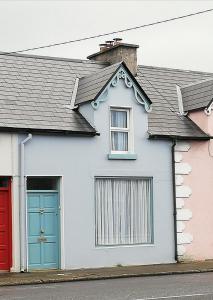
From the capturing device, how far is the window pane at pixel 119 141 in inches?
857

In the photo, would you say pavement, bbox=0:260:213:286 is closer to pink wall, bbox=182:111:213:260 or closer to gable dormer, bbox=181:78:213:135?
pink wall, bbox=182:111:213:260

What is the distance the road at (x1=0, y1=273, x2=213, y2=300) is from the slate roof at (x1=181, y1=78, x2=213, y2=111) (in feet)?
24.2

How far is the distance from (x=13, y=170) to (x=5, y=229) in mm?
1708

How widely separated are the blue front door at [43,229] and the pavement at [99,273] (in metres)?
0.69

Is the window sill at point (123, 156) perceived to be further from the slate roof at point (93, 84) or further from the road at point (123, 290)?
the road at point (123, 290)

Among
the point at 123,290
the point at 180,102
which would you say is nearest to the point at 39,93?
the point at 180,102

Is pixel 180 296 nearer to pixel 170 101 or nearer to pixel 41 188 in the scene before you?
pixel 41 188

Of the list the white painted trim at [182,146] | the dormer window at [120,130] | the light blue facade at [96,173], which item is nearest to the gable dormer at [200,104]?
the white painted trim at [182,146]

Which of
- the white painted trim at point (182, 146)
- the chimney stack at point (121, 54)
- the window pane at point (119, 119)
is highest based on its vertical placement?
the chimney stack at point (121, 54)

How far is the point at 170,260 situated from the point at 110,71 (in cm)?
641

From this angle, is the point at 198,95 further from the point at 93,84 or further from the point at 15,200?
the point at 15,200

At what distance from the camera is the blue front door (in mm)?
20016

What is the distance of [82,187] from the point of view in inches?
820

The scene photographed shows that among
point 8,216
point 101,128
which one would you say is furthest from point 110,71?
point 8,216
